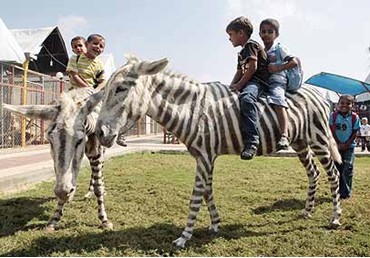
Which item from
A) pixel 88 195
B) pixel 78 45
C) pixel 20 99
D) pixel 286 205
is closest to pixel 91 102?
pixel 78 45

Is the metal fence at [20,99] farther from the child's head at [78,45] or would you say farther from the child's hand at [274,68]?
the child's hand at [274,68]

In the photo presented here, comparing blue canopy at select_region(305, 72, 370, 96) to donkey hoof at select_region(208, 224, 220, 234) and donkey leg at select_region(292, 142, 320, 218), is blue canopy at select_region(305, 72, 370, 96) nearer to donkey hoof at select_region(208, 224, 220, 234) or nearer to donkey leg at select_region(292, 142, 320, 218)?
donkey leg at select_region(292, 142, 320, 218)

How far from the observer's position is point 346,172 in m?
6.91

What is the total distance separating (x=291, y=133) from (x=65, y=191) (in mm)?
2870

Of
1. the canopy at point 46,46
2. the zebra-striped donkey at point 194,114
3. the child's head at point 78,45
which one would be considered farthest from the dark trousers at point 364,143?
the canopy at point 46,46

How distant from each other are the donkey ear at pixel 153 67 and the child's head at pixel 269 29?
1.61m

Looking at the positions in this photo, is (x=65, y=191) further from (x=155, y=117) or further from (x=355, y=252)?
(x=355, y=252)

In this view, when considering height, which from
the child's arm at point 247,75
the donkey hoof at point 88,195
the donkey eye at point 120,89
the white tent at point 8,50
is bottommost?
the donkey hoof at point 88,195

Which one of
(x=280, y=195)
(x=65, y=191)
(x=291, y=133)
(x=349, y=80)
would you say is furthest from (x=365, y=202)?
(x=349, y=80)

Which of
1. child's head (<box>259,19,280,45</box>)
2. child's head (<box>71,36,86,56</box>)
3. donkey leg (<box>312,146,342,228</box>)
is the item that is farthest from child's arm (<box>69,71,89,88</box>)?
donkey leg (<box>312,146,342,228</box>)

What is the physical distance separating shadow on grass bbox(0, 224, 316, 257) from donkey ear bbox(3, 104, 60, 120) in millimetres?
1393

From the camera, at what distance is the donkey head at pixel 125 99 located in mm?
4234

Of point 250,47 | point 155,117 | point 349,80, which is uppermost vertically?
point 349,80

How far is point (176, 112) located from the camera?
4.68m
